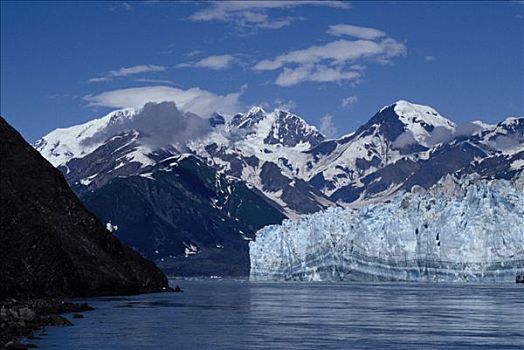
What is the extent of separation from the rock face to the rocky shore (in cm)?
1039

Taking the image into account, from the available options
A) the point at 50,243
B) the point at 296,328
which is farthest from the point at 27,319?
the point at 50,243

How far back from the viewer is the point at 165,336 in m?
69.9

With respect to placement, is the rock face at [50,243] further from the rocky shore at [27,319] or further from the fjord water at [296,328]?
the rocky shore at [27,319]

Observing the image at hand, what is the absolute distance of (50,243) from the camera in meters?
119

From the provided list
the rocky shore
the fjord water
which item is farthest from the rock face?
the rocky shore

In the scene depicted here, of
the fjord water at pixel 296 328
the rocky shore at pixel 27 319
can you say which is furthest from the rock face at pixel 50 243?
the rocky shore at pixel 27 319

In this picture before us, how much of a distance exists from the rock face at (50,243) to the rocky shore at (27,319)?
10.4m

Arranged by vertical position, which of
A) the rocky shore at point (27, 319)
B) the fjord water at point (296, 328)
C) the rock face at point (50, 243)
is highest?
the rock face at point (50, 243)

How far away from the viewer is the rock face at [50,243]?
11294cm

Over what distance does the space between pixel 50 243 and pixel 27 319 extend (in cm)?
4525

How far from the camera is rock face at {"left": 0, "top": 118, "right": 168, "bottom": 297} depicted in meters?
113

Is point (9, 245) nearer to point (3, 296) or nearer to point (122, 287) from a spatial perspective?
point (3, 296)

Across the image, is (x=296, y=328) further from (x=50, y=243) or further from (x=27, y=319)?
(x=50, y=243)

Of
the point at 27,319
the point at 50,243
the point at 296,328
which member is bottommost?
the point at 296,328
